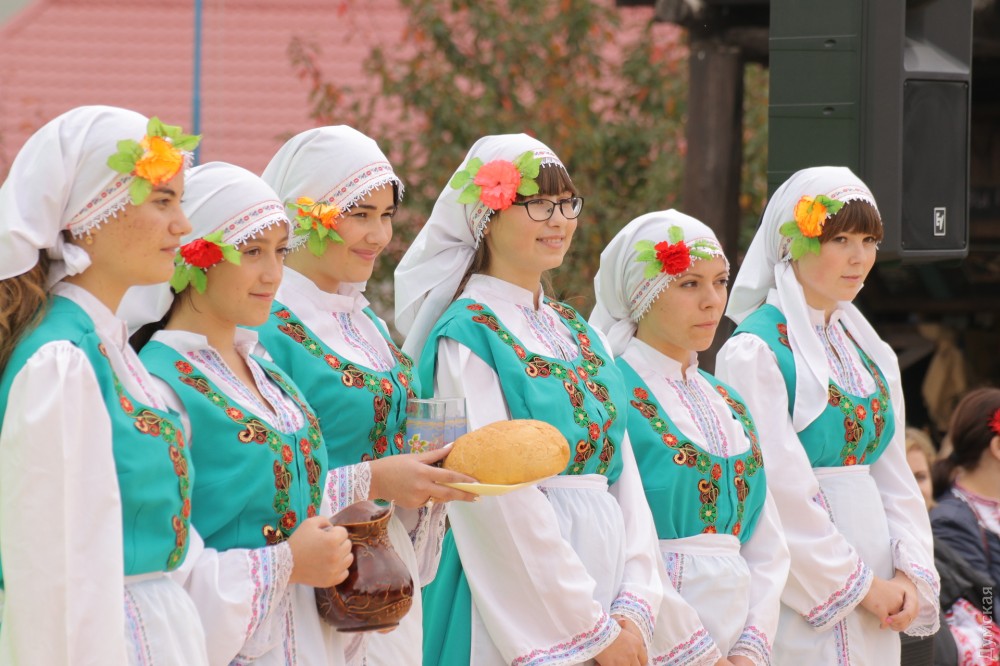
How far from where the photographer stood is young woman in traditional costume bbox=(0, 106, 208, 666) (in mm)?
2449

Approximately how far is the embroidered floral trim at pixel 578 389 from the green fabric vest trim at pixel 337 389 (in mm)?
311

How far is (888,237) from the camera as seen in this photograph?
465cm

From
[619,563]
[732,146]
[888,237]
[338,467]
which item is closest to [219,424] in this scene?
[338,467]

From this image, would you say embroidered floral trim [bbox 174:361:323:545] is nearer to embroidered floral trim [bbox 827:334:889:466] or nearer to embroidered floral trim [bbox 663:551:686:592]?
embroidered floral trim [bbox 663:551:686:592]

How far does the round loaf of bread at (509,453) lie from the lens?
10.2 feet

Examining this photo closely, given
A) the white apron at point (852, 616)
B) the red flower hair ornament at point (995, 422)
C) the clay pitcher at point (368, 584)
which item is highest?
the clay pitcher at point (368, 584)

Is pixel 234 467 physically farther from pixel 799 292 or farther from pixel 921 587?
pixel 921 587

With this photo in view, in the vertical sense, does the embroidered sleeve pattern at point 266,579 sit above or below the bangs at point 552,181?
below

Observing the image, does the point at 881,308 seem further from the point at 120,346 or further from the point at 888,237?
the point at 120,346

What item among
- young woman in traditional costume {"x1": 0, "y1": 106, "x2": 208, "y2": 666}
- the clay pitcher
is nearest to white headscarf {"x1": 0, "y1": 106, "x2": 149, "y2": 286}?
young woman in traditional costume {"x1": 0, "y1": 106, "x2": 208, "y2": 666}

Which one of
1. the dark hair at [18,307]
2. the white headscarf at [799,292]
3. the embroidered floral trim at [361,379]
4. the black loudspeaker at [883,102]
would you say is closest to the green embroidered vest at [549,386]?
the embroidered floral trim at [361,379]

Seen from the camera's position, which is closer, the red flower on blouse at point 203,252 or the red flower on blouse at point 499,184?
the red flower on blouse at point 203,252

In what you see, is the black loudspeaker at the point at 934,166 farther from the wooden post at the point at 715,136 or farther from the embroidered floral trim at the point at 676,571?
the wooden post at the point at 715,136

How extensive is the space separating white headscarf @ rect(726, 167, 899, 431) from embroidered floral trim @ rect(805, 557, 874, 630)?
421mm
